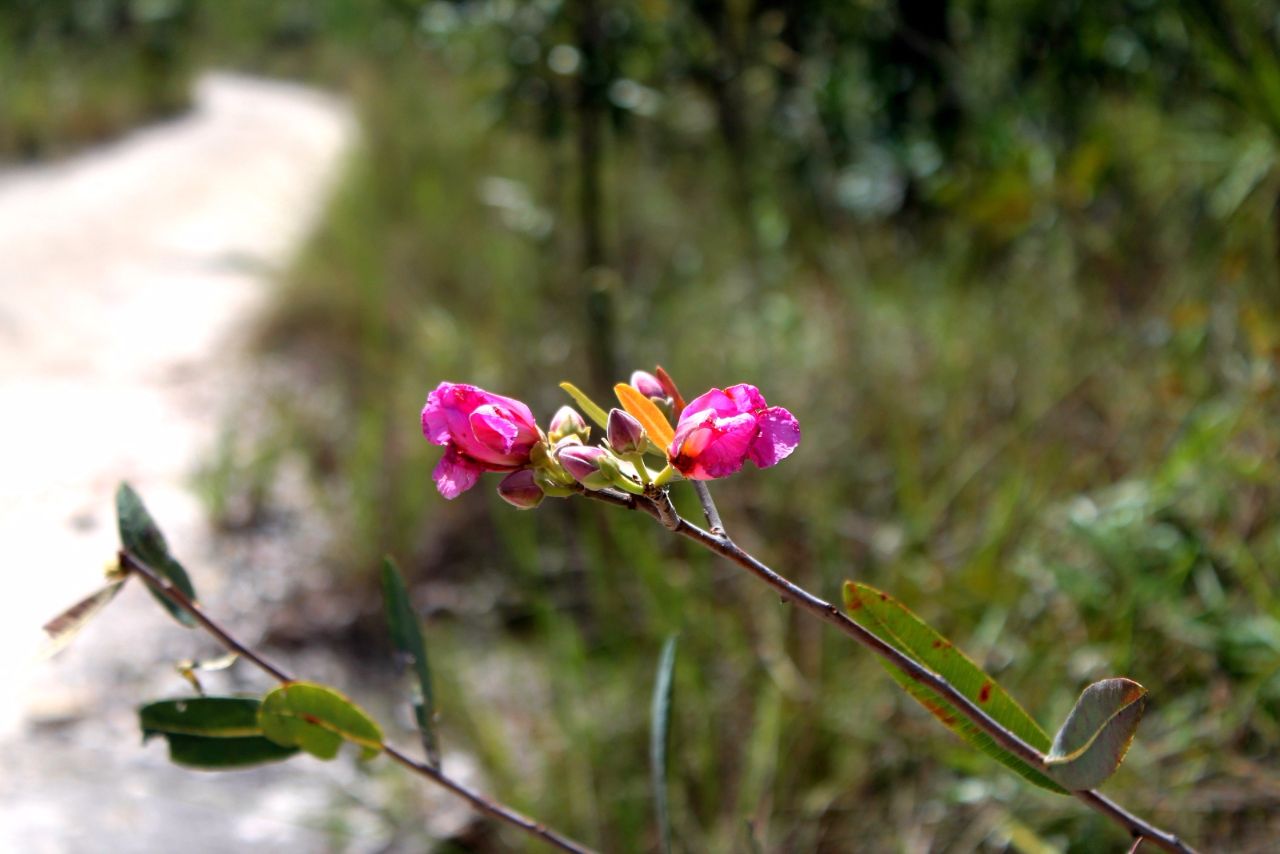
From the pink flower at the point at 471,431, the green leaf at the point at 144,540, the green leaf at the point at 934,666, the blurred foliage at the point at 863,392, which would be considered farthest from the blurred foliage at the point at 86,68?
the green leaf at the point at 934,666

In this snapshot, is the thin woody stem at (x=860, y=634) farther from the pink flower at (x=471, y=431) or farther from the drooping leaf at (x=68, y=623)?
the drooping leaf at (x=68, y=623)

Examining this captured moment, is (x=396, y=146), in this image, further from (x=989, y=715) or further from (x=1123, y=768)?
(x=989, y=715)

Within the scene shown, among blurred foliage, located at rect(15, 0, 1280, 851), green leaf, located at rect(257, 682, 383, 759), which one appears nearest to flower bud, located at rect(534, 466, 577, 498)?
green leaf, located at rect(257, 682, 383, 759)

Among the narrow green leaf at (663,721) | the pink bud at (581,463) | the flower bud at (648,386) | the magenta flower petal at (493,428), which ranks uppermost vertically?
the flower bud at (648,386)

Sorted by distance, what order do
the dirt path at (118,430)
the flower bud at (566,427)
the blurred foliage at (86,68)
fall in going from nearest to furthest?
1. the flower bud at (566,427)
2. the dirt path at (118,430)
3. the blurred foliage at (86,68)

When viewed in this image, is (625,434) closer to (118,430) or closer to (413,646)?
(413,646)

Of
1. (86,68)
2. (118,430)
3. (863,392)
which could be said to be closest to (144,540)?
(863,392)

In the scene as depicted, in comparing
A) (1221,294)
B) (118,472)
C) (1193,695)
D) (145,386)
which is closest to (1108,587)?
(1193,695)
